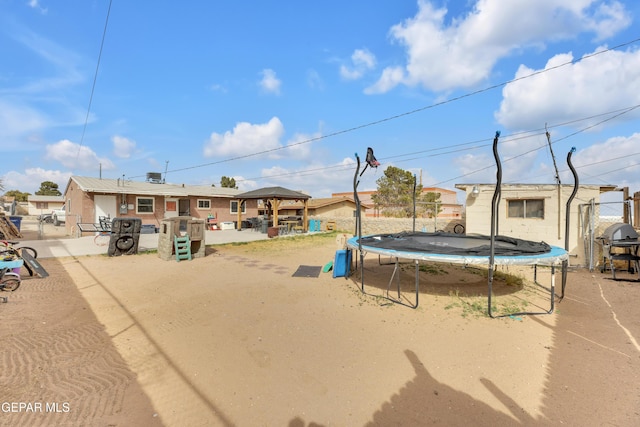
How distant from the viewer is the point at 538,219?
1178 cm

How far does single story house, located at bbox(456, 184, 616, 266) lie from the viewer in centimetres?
1088

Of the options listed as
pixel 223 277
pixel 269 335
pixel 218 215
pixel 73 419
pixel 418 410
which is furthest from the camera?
pixel 218 215

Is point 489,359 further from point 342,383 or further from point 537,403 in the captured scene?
point 342,383

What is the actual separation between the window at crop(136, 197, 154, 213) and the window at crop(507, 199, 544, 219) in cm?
2105

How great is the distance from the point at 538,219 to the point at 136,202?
22.3m

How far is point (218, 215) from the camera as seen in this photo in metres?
23.6

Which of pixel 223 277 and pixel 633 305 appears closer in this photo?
pixel 633 305

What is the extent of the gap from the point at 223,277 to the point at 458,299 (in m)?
5.91

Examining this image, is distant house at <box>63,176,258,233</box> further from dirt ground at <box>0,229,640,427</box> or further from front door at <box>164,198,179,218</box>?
dirt ground at <box>0,229,640,427</box>

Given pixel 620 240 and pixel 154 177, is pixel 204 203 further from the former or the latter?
pixel 620 240

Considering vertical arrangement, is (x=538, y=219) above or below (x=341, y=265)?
above

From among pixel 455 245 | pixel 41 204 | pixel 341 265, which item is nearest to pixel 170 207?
pixel 341 265

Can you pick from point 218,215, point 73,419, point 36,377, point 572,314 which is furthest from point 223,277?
point 218,215

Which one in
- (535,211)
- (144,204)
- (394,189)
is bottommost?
(535,211)
